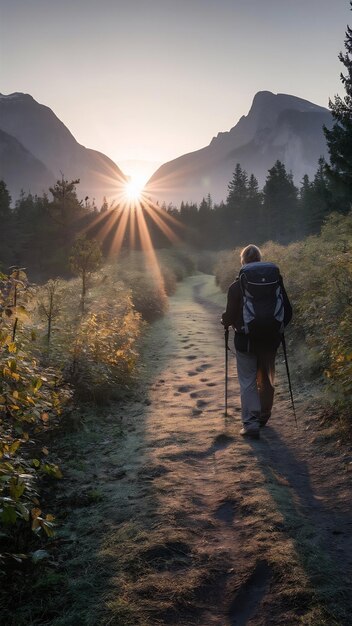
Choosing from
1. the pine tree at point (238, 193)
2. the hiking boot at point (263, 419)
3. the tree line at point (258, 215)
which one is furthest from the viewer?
the pine tree at point (238, 193)

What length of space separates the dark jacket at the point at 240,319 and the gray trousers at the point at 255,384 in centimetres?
10

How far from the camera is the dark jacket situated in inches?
216

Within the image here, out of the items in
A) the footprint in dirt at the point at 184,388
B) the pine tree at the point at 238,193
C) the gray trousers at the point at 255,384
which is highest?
the pine tree at the point at 238,193

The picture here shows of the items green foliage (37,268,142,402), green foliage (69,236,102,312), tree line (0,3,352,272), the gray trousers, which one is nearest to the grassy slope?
the gray trousers

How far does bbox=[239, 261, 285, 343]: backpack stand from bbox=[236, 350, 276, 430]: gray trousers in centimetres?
Answer: 39

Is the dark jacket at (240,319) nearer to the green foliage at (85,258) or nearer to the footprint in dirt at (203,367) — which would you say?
the footprint in dirt at (203,367)

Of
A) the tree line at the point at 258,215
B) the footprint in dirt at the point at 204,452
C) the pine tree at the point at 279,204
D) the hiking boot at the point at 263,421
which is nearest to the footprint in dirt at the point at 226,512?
the footprint in dirt at the point at 204,452

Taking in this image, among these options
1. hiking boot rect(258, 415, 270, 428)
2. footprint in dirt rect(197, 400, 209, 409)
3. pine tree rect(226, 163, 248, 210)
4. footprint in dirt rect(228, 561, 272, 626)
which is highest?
pine tree rect(226, 163, 248, 210)

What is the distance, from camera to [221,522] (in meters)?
3.40

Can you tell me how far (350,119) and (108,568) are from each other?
74.8 ft

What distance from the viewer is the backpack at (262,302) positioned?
5.29 meters

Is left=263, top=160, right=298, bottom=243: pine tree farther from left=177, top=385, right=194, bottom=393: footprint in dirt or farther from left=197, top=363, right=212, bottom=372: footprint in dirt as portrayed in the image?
left=177, top=385, right=194, bottom=393: footprint in dirt

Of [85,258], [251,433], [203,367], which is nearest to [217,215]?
[85,258]

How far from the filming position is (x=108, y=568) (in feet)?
9.19
